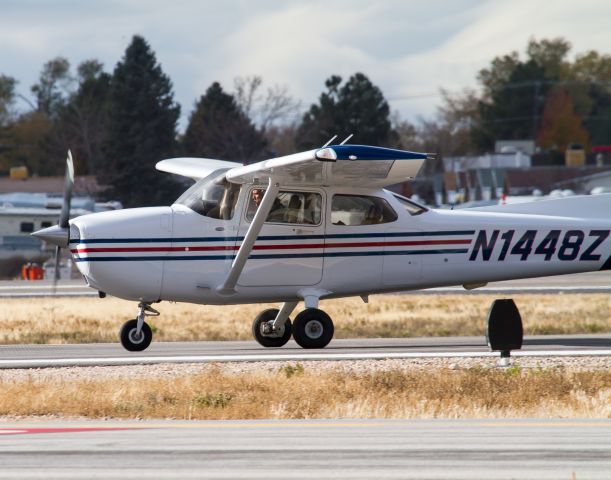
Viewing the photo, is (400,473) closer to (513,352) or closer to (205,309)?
(513,352)

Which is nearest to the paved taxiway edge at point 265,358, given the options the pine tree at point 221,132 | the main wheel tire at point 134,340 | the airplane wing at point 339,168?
the main wheel tire at point 134,340

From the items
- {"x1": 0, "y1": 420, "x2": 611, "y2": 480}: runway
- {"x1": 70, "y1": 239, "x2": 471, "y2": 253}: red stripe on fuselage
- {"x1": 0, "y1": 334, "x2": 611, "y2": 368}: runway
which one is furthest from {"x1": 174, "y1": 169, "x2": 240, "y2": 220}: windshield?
{"x1": 0, "y1": 420, "x2": 611, "y2": 480}: runway

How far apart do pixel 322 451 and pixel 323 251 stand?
897 cm

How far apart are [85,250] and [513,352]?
5701 mm

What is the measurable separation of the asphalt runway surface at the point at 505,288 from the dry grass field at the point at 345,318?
2.41 m

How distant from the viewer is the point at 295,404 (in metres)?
11.3

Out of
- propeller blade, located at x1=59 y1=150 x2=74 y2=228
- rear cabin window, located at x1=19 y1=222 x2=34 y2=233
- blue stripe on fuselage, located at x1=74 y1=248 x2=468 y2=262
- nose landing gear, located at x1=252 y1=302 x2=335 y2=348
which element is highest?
rear cabin window, located at x1=19 y1=222 x2=34 y2=233

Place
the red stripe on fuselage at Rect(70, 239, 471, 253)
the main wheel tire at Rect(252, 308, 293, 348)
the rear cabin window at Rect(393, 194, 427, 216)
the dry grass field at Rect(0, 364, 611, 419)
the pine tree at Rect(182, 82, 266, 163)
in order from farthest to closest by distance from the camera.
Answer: the pine tree at Rect(182, 82, 266, 163), the main wheel tire at Rect(252, 308, 293, 348), the rear cabin window at Rect(393, 194, 427, 216), the red stripe on fuselage at Rect(70, 239, 471, 253), the dry grass field at Rect(0, 364, 611, 419)

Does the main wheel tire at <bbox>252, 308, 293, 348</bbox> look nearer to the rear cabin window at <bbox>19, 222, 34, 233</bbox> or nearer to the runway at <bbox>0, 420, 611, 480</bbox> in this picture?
the runway at <bbox>0, 420, 611, 480</bbox>

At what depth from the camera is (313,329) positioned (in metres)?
16.3

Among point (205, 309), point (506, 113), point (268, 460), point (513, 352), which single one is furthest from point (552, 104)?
point (268, 460)

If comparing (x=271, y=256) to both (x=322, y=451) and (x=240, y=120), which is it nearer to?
(x=322, y=451)

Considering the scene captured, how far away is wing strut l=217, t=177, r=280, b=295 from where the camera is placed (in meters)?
15.9

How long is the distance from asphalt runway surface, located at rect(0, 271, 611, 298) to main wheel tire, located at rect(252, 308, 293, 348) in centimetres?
1298
